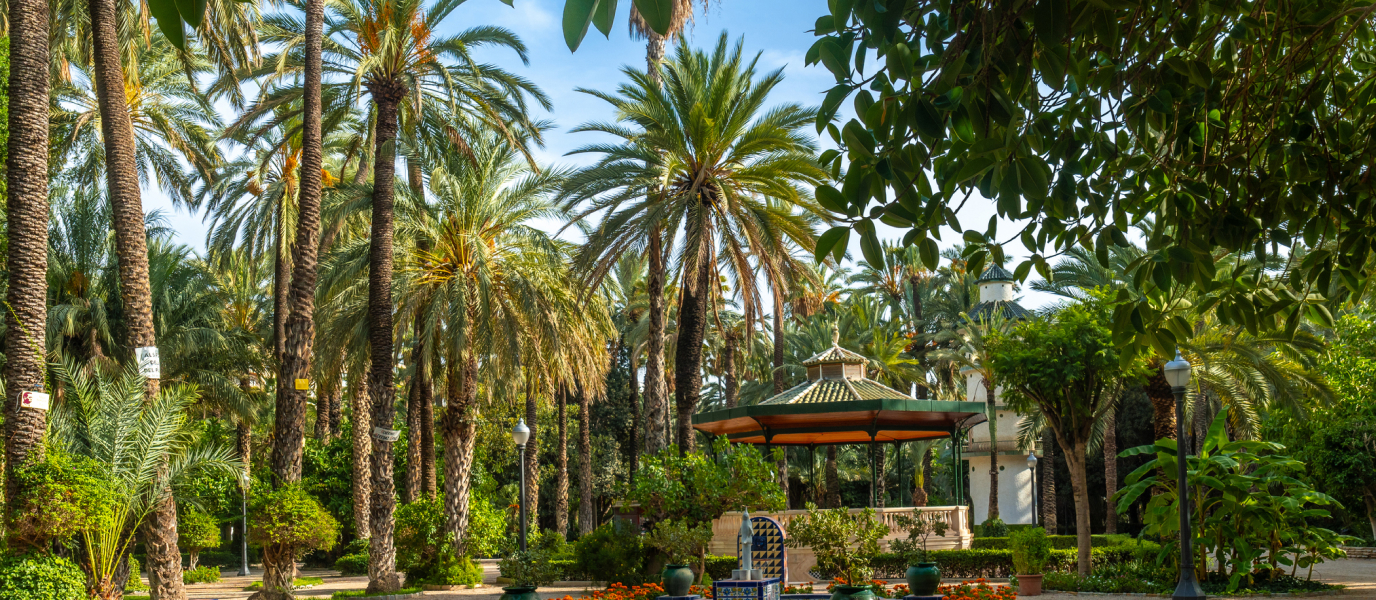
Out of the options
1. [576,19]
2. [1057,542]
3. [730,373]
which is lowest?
[1057,542]

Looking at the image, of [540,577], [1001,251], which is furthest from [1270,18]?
[540,577]

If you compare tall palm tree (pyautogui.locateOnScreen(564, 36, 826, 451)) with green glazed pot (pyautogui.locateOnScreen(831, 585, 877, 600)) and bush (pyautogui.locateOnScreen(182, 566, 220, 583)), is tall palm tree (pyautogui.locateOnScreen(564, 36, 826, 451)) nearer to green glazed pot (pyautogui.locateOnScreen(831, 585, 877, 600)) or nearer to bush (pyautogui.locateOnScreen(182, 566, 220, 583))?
green glazed pot (pyautogui.locateOnScreen(831, 585, 877, 600))

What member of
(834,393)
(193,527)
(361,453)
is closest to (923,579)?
(834,393)

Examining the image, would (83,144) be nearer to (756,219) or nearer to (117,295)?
(117,295)

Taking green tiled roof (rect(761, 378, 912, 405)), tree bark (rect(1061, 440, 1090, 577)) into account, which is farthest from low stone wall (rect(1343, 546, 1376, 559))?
tree bark (rect(1061, 440, 1090, 577))

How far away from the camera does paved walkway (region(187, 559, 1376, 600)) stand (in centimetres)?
1606

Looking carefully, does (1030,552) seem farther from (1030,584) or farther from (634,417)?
(634,417)

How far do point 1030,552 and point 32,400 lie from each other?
14.4 meters

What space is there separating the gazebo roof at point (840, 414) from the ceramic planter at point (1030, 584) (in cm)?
531

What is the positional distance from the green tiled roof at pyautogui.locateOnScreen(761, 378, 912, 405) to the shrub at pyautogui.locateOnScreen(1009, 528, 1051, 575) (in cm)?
515

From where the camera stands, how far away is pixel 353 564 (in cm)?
2919

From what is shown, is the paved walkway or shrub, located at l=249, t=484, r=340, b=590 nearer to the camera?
shrub, located at l=249, t=484, r=340, b=590

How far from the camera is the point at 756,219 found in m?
19.1

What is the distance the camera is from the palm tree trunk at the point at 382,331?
1900 cm
